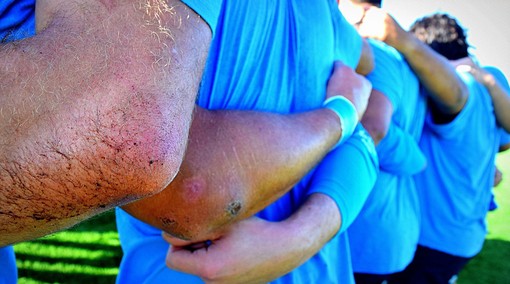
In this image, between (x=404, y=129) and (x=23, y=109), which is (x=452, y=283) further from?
(x=23, y=109)

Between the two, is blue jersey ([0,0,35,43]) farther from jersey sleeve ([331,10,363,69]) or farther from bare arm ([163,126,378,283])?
jersey sleeve ([331,10,363,69])

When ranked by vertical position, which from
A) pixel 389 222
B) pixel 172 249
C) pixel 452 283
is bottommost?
pixel 452 283

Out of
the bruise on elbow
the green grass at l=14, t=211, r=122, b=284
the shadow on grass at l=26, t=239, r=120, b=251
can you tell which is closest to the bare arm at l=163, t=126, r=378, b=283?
the bruise on elbow

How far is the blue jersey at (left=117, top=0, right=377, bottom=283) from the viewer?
1.15 metres

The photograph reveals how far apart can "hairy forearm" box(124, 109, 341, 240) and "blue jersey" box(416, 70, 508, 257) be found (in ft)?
6.02

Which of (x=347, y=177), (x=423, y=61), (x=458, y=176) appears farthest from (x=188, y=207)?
(x=458, y=176)

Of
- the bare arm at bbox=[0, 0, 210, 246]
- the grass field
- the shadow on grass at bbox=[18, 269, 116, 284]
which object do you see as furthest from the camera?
the grass field

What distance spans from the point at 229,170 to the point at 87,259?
3.39 metres

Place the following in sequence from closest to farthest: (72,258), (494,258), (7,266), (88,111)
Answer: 1. (88,111)
2. (7,266)
3. (72,258)
4. (494,258)

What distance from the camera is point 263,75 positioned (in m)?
1.22

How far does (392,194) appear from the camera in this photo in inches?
90.2

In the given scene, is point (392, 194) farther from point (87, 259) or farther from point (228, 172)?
point (87, 259)

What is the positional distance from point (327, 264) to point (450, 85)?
146 centimetres

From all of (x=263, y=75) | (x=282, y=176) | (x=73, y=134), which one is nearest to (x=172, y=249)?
(x=282, y=176)
